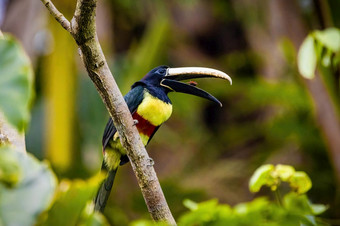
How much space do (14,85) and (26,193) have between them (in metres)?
0.13

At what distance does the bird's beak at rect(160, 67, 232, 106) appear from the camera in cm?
125

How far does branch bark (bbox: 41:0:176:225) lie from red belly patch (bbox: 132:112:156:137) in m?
0.39

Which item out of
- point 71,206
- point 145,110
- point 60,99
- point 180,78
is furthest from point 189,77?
point 60,99

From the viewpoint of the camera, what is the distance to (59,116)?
9.45ft

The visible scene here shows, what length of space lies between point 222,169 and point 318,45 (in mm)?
2127

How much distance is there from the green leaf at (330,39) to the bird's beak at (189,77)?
16.4 inches

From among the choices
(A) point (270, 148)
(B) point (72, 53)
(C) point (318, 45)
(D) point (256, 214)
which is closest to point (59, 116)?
(B) point (72, 53)

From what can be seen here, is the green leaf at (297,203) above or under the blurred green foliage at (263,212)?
under

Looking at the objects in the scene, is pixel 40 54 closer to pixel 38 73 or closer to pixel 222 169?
pixel 38 73

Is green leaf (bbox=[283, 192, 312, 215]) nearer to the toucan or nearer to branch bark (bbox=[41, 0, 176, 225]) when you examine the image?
branch bark (bbox=[41, 0, 176, 225])

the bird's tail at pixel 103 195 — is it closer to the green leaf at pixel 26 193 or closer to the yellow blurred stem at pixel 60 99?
the green leaf at pixel 26 193

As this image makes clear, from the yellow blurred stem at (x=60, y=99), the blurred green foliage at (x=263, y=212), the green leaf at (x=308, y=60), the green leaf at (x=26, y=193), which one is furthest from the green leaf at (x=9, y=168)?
the yellow blurred stem at (x=60, y=99)

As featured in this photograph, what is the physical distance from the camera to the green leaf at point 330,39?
147 cm

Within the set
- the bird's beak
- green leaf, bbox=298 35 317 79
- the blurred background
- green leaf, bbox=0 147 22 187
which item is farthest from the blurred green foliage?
the blurred background
